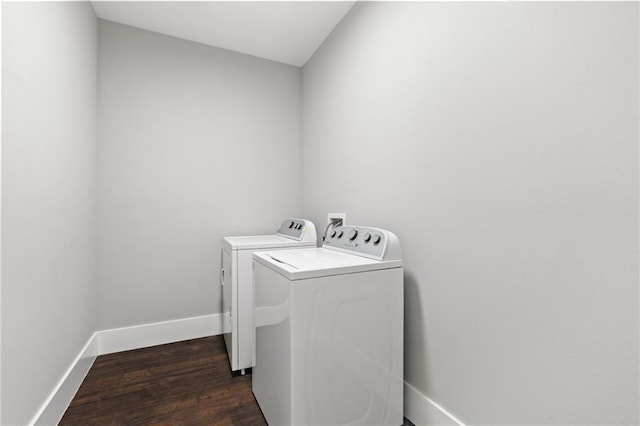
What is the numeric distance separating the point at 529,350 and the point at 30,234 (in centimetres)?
183

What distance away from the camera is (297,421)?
43.9 inches

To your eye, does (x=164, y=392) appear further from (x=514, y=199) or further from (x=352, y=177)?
(x=514, y=199)

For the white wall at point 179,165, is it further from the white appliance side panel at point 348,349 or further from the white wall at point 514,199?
the white appliance side panel at point 348,349

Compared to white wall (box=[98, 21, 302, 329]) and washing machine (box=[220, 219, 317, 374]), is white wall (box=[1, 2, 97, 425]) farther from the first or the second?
washing machine (box=[220, 219, 317, 374])

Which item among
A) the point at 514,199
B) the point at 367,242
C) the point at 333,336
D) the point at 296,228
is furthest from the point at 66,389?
the point at 514,199

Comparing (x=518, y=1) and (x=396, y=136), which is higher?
(x=518, y=1)

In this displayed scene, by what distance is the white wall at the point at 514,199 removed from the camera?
78cm

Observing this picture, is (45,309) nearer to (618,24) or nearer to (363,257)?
(363,257)

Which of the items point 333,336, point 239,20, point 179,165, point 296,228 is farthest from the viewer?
point 179,165

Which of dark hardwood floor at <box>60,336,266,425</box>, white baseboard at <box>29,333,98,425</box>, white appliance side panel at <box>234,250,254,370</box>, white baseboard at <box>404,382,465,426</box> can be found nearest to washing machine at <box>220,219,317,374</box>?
white appliance side panel at <box>234,250,254,370</box>

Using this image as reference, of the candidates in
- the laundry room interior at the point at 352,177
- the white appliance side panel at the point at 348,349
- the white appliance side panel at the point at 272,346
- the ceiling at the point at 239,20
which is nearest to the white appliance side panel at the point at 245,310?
the white appliance side panel at the point at 272,346

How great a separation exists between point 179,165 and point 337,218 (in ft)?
4.24

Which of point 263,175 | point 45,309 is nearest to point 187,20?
point 263,175

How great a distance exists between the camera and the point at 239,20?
6.74 feet
